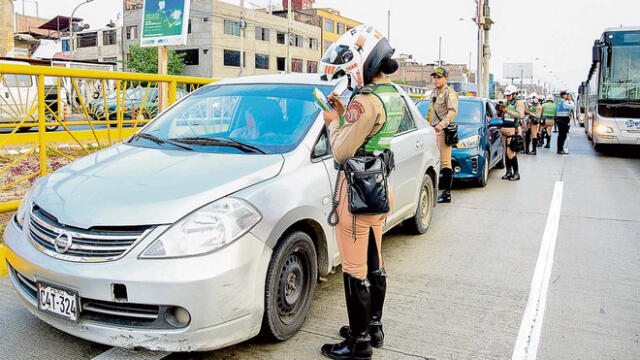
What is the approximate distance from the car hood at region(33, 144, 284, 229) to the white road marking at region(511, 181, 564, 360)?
191cm

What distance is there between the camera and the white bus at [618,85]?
45.5ft

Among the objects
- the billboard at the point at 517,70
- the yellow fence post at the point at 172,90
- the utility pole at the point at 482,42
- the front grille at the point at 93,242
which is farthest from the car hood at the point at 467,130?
the billboard at the point at 517,70

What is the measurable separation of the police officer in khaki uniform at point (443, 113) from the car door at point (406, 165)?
7.02 ft

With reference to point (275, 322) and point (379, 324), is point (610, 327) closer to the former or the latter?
point (379, 324)

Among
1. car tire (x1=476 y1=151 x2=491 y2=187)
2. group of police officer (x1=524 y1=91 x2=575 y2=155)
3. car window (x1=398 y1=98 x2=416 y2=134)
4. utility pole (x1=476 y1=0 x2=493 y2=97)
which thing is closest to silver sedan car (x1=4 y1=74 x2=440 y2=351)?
car window (x1=398 y1=98 x2=416 y2=134)

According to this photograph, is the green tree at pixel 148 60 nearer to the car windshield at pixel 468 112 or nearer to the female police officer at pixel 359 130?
the car windshield at pixel 468 112

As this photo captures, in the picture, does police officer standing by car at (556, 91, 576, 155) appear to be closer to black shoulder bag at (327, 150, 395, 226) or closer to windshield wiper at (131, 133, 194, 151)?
windshield wiper at (131, 133, 194, 151)

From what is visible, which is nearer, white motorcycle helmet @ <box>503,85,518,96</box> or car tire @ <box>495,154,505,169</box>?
car tire @ <box>495,154,505,169</box>

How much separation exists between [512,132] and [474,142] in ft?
6.74

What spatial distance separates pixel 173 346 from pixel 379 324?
1279mm

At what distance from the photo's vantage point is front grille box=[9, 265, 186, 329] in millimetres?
2834

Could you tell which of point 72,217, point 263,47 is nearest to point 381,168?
point 72,217

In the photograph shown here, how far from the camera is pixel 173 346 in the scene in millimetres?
2852

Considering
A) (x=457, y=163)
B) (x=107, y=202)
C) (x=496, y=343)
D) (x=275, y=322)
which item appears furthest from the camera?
(x=457, y=163)
